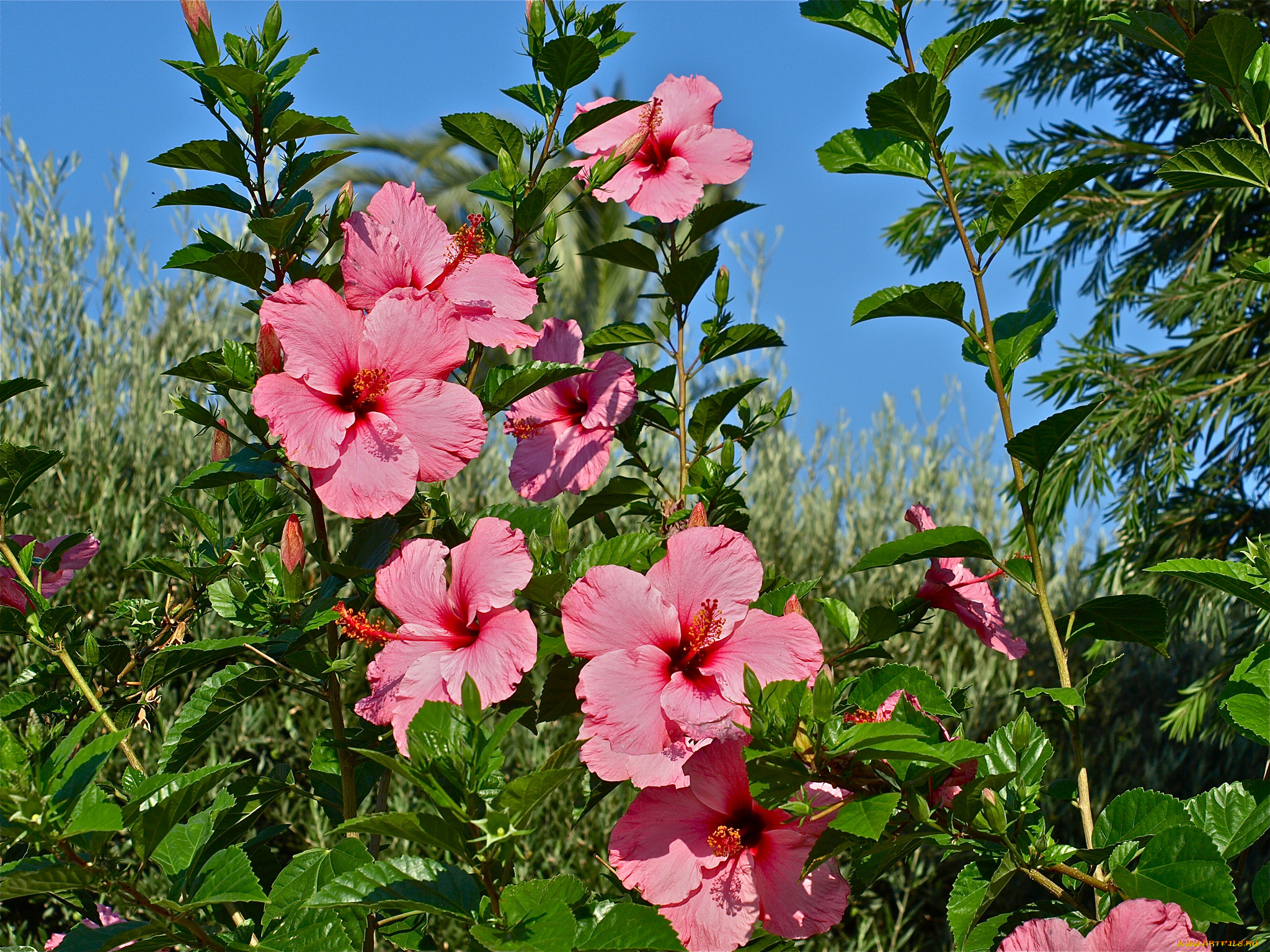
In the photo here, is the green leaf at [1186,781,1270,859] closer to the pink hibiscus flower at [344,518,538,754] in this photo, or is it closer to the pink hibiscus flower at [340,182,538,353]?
the pink hibiscus flower at [344,518,538,754]

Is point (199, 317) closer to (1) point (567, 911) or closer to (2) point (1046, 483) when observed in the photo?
(2) point (1046, 483)

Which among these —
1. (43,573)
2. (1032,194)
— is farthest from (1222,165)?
(43,573)

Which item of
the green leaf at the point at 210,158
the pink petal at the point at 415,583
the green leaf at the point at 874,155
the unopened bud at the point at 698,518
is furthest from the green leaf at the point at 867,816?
the green leaf at the point at 210,158

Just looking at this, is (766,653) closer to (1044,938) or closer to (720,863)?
(720,863)

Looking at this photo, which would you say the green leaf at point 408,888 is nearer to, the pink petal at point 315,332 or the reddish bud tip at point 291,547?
the reddish bud tip at point 291,547

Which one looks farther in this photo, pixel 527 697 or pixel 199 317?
pixel 199 317

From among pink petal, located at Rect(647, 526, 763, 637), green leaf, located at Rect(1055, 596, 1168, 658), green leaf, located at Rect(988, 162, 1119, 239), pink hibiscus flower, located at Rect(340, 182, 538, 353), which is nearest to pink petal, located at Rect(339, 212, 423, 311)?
pink hibiscus flower, located at Rect(340, 182, 538, 353)

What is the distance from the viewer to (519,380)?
3.58 ft

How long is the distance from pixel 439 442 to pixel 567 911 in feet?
1.57

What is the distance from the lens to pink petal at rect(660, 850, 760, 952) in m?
0.89

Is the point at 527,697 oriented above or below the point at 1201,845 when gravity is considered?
above

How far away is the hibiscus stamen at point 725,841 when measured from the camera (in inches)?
Answer: 35.5

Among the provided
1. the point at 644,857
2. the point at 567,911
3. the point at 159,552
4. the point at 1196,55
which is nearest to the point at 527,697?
the point at 644,857

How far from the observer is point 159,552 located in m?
3.46
